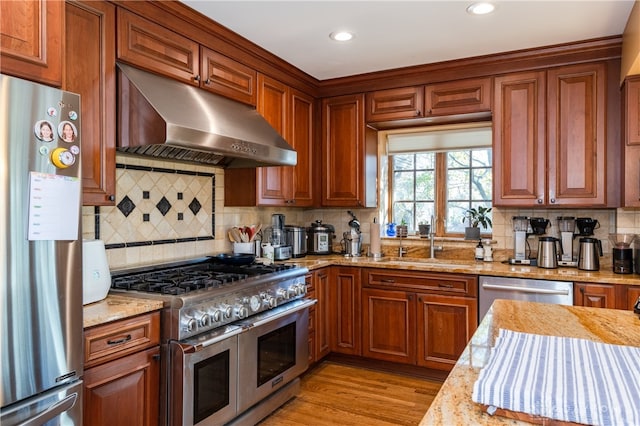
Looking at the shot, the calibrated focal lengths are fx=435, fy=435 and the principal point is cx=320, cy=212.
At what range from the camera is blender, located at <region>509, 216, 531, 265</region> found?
3383 millimetres

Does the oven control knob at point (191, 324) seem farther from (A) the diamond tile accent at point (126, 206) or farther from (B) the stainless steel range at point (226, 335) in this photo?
(A) the diamond tile accent at point (126, 206)

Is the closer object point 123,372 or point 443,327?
point 123,372

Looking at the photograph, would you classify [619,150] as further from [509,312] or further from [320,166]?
[320,166]

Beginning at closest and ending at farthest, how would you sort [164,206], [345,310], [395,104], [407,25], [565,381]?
1. [565,381]
2. [407,25]
3. [164,206]
4. [345,310]
5. [395,104]

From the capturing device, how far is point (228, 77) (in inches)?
116

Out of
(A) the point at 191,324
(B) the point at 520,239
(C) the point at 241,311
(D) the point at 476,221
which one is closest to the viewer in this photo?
(A) the point at 191,324

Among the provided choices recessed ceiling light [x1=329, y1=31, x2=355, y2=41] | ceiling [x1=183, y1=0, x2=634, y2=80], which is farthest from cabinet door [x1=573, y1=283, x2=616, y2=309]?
recessed ceiling light [x1=329, y1=31, x2=355, y2=41]

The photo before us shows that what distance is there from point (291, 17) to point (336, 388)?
2557 millimetres

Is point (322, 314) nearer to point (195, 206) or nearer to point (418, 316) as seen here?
point (418, 316)

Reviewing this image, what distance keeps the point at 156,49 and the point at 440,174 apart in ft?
8.66

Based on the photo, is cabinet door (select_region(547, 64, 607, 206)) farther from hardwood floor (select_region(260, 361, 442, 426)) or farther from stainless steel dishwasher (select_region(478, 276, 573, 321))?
hardwood floor (select_region(260, 361, 442, 426))

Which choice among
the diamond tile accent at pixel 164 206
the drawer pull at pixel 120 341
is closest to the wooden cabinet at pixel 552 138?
the diamond tile accent at pixel 164 206

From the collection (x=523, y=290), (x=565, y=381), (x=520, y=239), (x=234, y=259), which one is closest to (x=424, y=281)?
(x=523, y=290)

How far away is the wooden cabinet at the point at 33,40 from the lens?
1367mm
